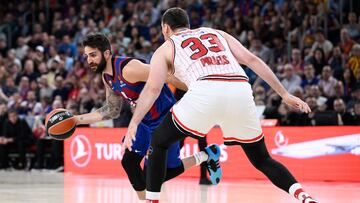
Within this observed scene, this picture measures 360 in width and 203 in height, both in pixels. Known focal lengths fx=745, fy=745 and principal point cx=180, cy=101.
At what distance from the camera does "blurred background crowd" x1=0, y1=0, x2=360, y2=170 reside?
14820 mm

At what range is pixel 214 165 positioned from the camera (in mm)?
8000

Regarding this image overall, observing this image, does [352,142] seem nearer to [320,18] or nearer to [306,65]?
[306,65]

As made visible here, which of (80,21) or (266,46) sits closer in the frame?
(266,46)

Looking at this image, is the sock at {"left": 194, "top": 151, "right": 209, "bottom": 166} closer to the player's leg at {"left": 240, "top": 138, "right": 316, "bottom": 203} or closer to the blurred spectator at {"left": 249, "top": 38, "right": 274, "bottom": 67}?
the player's leg at {"left": 240, "top": 138, "right": 316, "bottom": 203}

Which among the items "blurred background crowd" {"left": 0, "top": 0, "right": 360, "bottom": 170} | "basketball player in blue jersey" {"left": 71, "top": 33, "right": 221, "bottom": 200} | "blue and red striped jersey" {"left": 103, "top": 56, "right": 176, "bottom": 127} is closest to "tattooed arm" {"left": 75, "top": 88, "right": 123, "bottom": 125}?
"basketball player in blue jersey" {"left": 71, "top": 33, "right": 221, "bottom": 200}

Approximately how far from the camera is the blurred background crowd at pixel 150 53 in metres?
14.8

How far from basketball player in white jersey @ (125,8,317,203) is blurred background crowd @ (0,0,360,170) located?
7.06 metres

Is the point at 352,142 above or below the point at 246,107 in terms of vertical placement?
below

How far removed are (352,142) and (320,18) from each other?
4993mm

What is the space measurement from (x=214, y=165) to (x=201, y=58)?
1.95 metres

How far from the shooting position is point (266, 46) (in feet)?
55.4

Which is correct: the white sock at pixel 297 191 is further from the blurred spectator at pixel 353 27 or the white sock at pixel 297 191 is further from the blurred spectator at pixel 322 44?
the blurred spectator at pixel 353 27

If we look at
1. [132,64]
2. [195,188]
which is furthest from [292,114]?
[132,64]

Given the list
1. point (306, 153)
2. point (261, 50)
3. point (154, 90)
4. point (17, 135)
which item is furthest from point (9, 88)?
point (154, 90)
